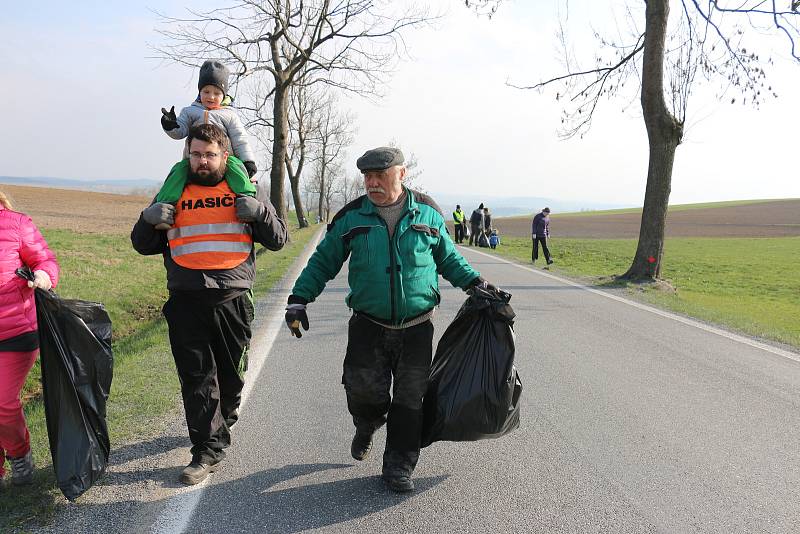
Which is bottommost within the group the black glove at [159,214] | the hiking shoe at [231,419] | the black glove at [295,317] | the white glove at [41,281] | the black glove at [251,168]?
the hiking shoe at [231,419]

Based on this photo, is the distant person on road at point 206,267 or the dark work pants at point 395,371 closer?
the distant person on road at point 206,267

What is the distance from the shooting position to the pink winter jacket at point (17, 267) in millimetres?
3367

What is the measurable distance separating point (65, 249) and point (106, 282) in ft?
19.7

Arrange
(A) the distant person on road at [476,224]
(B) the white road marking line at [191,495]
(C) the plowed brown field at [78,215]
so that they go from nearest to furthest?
(B) the white road marking line at [191,495]
(A) the distant person on road at [476,224]
(C) the plowed brown field at [78,215]

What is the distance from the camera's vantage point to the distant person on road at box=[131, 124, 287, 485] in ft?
11.4

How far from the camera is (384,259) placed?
351cm

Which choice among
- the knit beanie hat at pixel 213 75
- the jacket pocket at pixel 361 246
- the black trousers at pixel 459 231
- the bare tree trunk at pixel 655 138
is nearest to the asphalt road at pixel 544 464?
the jacket pocket at pixel 361 246

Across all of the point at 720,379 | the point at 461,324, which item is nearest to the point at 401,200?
the point at 461,324

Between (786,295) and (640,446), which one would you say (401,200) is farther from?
(786,295)

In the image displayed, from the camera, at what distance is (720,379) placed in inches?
221

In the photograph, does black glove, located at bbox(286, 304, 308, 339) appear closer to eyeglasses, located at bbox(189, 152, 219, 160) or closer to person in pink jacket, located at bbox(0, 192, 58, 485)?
eyeglasses, located at bbox(189, 152, 219, 160)

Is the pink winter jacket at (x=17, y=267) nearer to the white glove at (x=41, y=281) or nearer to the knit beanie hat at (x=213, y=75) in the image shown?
the white glove at (x=41, y=281)

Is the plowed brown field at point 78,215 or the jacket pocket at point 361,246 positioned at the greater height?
the jacket pocket at point 361,246

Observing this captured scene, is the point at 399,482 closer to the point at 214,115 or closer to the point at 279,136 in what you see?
the point at 214,115
